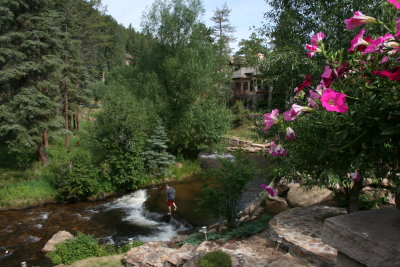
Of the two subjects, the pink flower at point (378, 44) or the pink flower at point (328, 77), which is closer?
the pink flower at point (378, 44)

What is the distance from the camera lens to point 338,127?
1.70 metres

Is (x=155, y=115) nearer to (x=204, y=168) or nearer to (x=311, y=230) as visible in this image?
(x=204, y=168)

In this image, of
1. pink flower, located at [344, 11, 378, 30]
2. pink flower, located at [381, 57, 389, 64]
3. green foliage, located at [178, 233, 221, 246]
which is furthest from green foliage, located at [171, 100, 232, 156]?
pink flower, located at [344, 11, 378, 30]

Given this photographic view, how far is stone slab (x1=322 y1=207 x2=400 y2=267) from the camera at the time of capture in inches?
58.8

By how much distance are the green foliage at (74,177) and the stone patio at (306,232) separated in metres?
10.6

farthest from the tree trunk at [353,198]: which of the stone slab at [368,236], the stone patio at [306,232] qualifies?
the stone slab at [368,236]

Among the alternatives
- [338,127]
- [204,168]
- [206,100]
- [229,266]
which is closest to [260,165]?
[204,168]

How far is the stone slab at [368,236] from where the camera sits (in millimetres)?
1494

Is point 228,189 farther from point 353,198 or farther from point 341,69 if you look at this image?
point 341,69

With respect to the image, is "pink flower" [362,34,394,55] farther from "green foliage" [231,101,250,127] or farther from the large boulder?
"green foliage" [231,101,250,127]

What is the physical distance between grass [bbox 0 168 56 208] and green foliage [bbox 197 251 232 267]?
1180 centimetres

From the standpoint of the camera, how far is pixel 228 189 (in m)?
9.05

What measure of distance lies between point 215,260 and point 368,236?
4493mm

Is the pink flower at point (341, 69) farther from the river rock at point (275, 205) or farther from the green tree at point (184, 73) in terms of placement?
the green tree at point (184, 73)
